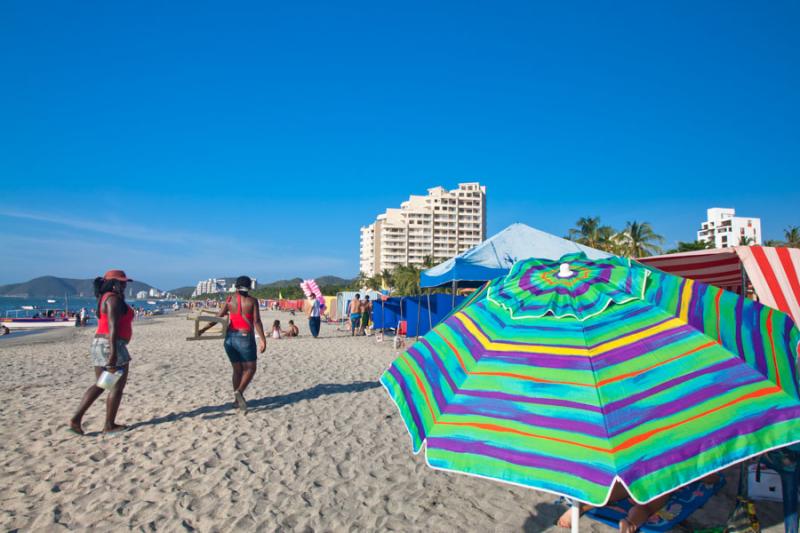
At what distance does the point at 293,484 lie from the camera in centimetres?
398

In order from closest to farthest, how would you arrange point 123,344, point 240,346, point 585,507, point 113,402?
point 585,507 < point 113,402 < point 123,344 < point 240,346

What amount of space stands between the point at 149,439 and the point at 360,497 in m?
2.66

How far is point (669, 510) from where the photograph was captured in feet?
9.41

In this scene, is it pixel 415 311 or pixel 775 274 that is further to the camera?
pixel 415 311

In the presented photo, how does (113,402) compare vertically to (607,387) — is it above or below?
below

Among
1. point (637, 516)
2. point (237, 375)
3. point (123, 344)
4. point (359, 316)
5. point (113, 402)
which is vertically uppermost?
point (123, 344)

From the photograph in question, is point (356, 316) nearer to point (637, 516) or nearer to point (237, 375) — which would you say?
point (237, 375)

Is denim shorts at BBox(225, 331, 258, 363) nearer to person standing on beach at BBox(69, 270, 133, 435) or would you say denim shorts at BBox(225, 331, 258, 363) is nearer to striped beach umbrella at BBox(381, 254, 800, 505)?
person standing on beach at BBox(69, 270, 133, 435)

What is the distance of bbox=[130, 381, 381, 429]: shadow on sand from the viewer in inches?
233

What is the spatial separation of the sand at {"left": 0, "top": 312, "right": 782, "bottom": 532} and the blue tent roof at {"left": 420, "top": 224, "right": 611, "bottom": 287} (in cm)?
294

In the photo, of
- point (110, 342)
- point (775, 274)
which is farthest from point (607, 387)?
point (110, 342)

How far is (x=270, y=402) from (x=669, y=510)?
5242 mm

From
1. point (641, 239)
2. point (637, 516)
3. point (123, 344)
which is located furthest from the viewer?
point (641, 239)

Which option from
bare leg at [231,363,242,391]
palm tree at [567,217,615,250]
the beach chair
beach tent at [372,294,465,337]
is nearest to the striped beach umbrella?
the beach chair
